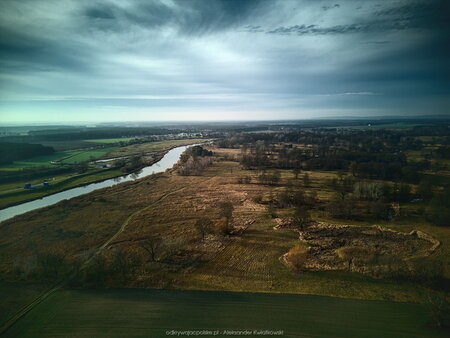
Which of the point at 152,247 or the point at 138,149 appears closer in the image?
the point at 152,247

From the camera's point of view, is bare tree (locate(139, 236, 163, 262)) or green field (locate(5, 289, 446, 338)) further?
bare tree (locate(139, 236, 163, 262))

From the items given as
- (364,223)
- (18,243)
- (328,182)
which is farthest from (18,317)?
(328,182)

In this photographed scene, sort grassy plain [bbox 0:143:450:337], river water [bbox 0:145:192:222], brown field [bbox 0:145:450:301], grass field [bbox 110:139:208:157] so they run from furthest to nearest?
1. grass field [bbox 110:139:208:157]
2. river water [bbox 0:145:192:222]
3. brown field [bbox 0:145:450:301]
4. grassy plain [bbox 0:143:450:337]

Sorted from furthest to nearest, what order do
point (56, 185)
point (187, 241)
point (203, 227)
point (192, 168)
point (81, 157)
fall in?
point (81, 157)
point (192, 168)
point (56, 185)
point (203, 227)
point (187, 241)

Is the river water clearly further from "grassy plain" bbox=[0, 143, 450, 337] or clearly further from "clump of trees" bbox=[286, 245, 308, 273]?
"clump of trees" bbox=[286, 245, 308, 273]

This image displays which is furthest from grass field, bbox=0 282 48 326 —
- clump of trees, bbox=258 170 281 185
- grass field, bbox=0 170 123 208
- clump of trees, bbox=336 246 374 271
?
clump of trees, bbox=258 170 281 185

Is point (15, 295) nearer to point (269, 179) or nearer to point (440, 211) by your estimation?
point (269, 179)

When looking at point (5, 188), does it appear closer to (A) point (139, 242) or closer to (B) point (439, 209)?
(A) point (139, 242)

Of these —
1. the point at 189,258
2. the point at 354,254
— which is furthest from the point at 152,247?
the point at 354,254

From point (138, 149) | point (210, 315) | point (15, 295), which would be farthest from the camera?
point (138, 149)
